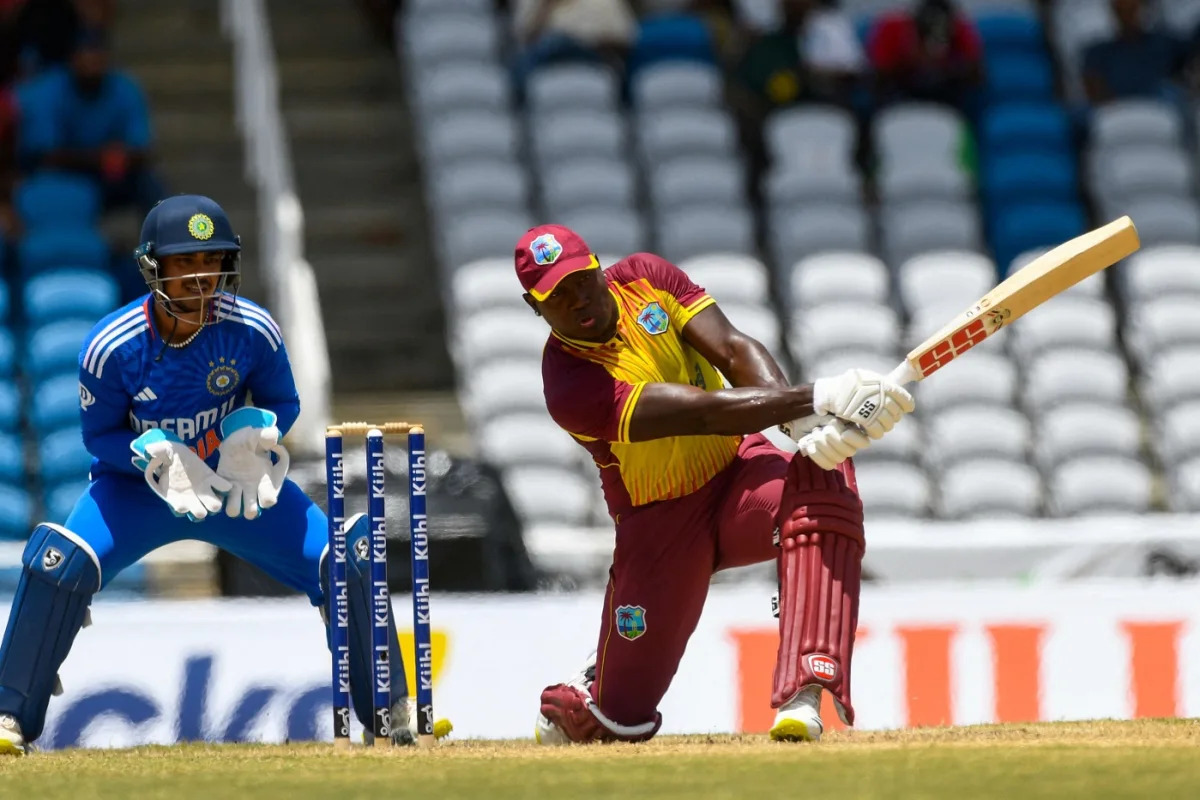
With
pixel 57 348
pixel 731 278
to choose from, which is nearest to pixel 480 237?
pixel 731 278

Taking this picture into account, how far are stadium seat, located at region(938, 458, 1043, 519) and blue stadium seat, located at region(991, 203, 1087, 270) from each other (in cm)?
165

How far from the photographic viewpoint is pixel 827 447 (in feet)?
17.8

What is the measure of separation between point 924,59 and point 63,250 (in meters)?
5.11

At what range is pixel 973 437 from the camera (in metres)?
10.9

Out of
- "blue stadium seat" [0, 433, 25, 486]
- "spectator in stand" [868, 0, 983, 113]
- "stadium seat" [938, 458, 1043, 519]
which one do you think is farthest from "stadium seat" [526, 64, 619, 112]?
"blue stadium seat" [0, 433, 25, 486]

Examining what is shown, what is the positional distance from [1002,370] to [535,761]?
6.46 meters

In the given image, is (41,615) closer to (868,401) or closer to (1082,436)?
(868,401)

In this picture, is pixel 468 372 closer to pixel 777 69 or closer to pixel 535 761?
pixel 777 69

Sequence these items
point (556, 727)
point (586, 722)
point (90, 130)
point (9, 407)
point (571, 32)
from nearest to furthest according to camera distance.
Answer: point (586, 722), point (556, 727), point (9, 407), point (90, 130), point (571, 32)

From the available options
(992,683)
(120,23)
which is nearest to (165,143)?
(120,23)

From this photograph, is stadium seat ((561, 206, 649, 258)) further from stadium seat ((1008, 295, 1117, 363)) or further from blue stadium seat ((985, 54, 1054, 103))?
blue stadium seat ((985, 54, 1054, 103))

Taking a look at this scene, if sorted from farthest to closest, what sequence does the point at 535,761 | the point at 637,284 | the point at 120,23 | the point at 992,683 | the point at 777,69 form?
the point at 120,23 → the point at 777,69 → the point at 992,683 → the point at 637,284 → the point at 535,761

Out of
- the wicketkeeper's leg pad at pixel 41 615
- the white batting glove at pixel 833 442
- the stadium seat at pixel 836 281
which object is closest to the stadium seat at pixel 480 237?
the stadium seat at pixel 836 281

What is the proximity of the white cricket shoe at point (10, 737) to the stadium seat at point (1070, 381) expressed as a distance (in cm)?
665
